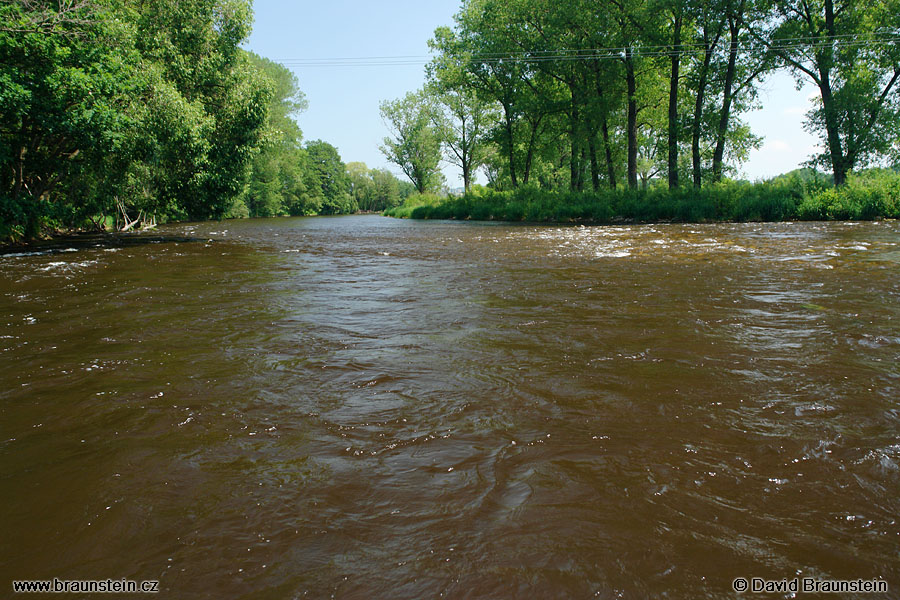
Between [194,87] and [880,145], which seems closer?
[194,87]

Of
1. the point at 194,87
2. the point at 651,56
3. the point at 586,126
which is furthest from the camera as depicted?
the point at 586,126

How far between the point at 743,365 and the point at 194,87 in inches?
779

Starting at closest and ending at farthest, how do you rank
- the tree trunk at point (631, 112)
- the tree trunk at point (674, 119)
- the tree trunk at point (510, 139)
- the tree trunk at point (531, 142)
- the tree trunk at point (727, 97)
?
the tree trunk at point (727, 97)
the tree trunk at point (674, 119)
the tree trunk at point (631, 112)
the tree trunk at point (531, 142)
the tree trunk at point (510, 139)

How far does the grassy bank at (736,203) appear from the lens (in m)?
18.9

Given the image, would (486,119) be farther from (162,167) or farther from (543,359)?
(543,359)

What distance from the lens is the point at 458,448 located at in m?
2.58

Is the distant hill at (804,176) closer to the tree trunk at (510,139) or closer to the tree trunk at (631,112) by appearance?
the tree trunk at (631,112)

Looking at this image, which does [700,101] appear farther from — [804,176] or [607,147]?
[804,176]

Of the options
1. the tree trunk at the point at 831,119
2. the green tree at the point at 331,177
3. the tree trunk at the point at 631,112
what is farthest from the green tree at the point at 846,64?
the green tree at the point at 331,177

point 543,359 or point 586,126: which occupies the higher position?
point 586,126

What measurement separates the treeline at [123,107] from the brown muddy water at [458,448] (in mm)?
9944

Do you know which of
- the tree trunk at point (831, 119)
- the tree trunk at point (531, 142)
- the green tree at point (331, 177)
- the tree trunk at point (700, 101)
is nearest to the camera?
the tree trunk at point (831, 119)

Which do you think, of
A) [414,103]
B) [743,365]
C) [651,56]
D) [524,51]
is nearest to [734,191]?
[651,56]

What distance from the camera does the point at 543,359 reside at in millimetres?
3939
